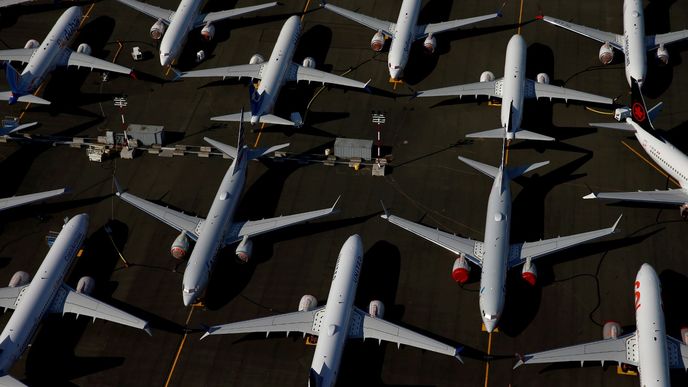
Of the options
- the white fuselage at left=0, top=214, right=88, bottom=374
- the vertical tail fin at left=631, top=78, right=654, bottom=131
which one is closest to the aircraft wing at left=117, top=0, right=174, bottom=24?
the white fuselage at left=0, top=214, right=88, bottom=374

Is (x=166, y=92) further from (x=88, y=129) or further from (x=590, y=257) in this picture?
(x=590, y=257)

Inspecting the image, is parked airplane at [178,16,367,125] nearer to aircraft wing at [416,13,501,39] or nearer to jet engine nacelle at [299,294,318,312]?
aircraft wing at [416,13,501,39]

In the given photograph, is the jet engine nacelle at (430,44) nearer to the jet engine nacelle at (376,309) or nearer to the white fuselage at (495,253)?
the white fuselage at (495,253)

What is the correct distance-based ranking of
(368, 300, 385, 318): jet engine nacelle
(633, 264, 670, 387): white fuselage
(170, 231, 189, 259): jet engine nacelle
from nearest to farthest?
1. (633, 264, 670, 387): white fuselage
2. (368, 300, 385, 318): jet engine nacelle
3. (170, 231, 189, 259): jet engine nacelle

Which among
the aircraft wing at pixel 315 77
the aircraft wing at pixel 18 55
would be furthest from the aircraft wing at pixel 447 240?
the aircraft wing at pixel 18 55

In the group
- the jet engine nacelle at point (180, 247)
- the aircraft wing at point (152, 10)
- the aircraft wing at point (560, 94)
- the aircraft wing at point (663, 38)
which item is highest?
the aircraft wing at point (663, 38)

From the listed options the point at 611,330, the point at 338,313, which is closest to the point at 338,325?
the point at 338,313
